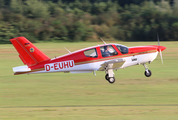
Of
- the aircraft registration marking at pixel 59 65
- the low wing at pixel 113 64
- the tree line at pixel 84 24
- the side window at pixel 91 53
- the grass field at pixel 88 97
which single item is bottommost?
the grass field at pixel 88 97

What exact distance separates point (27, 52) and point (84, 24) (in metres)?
25.6

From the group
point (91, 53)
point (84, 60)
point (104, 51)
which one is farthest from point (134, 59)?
point (84, 60)

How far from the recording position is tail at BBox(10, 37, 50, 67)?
39.0ft

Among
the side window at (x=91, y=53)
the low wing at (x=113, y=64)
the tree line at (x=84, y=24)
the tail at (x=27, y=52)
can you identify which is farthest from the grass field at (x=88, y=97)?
the tree line at (x=84, y=24)

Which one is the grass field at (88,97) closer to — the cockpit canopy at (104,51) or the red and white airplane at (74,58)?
the red and white airplane at (74,58)

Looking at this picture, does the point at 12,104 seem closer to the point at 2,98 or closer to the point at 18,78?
the point at 2,98

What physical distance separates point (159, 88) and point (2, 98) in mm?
6184

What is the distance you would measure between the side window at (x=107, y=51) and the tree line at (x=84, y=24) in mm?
23204

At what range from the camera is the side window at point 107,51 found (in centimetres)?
1193

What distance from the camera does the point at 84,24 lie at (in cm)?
3703

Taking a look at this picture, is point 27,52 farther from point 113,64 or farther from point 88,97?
point 113,64

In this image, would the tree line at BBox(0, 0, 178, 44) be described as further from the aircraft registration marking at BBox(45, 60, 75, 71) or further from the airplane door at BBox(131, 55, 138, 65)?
the aircraft registration marking at BBox(45, 60, 75, 71)

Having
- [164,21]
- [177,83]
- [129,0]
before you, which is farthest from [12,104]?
[129,0]

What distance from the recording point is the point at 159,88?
1128 cm
